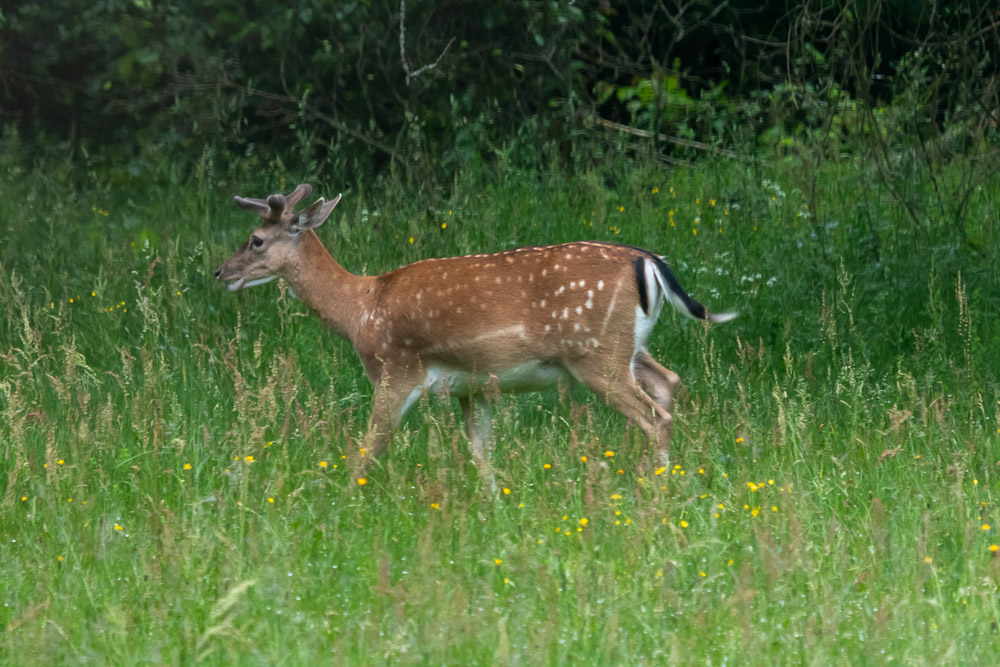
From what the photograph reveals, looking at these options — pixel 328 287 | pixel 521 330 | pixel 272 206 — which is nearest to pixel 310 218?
pixel 272 206

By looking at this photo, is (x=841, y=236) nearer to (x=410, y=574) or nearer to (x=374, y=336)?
(x=374, y=336)

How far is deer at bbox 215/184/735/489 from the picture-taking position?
568 cm

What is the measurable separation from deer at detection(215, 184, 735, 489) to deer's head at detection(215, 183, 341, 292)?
595 mm

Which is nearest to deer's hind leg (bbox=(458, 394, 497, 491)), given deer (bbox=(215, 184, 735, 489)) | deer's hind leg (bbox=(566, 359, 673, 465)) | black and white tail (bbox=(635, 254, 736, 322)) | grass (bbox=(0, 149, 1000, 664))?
deer (bbox=(215, 184, 735, 489))

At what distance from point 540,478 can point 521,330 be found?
3.30 feet

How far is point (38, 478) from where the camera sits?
4770 millimetres

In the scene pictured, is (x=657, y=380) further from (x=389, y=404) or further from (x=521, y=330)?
(x=389, y=404)

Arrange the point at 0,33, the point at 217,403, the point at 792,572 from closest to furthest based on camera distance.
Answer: the point at 792,572 < the point at 217,403 < the point at 0,33

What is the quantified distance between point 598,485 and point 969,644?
1.35m

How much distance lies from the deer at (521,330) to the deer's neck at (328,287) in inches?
3.7

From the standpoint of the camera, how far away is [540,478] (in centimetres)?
489

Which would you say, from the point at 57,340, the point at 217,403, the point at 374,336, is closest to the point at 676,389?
the point at 374,336

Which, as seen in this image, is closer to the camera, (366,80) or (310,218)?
(310,218)

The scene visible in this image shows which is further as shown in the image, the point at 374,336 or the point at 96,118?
the point at 96,118
